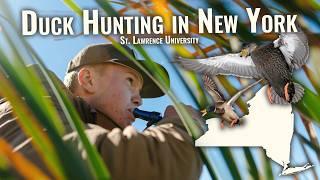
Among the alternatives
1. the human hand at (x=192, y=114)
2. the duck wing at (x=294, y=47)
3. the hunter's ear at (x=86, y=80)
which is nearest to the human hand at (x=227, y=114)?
the human hand at (x=192, y=114)

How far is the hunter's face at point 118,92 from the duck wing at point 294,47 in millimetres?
345

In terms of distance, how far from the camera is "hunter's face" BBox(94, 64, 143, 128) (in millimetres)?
1188

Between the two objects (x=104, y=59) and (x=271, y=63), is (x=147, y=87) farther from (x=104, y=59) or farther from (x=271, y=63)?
(x=271, y=63)

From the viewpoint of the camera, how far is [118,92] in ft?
4.00

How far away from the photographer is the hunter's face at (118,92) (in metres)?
1.19

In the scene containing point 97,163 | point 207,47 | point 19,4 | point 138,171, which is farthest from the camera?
point 19,4

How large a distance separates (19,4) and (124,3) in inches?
10.0

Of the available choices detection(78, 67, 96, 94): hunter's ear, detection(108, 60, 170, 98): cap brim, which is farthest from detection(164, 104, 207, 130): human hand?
detection(78, 67, 96, 94): hunter's ear

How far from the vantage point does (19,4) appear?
45.6 inches

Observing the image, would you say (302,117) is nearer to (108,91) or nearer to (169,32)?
(169,32)

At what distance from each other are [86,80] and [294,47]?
49 centimetres

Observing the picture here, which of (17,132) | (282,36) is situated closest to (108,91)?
(17,132)

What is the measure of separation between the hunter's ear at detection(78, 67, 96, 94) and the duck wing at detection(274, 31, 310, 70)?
438mm

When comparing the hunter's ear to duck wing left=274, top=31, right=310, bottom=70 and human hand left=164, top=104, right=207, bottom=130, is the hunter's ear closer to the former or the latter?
human hand left=164, top=104, right=207, bottom=130
